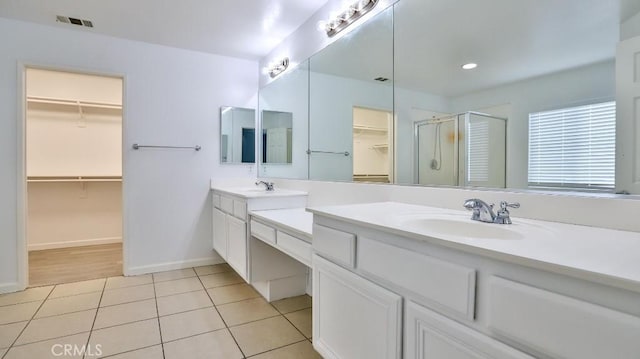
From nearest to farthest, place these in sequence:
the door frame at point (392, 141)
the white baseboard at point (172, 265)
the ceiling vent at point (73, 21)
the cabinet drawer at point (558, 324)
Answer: the cabinet drawer at point (558, 324) < the door frame at point (392, 141) < the ceiling vent at point (73, 21) < the white baseboard at point (172, 265)

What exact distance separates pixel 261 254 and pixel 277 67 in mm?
1835

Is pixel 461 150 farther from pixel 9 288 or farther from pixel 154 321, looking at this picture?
pixel 9 288

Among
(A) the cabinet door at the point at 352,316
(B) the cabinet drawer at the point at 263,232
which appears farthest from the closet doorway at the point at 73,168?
(A) the cabinet door at the point at 352,316

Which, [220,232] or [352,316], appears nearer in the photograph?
[352,316]

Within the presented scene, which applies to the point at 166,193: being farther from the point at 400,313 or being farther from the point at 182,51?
the point at 400,313

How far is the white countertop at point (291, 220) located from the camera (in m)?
1.66

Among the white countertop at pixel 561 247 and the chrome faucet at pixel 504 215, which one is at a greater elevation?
the chrome faucet at pixel 504 215

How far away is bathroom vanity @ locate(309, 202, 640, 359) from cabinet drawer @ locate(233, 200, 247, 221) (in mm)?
1107

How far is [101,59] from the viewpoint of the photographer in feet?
9.41

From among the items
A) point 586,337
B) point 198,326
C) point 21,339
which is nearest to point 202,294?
point 198,326

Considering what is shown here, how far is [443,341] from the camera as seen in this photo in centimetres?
85

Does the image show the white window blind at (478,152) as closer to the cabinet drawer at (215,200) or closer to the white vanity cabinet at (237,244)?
the white vanity cabinet at (237,244)

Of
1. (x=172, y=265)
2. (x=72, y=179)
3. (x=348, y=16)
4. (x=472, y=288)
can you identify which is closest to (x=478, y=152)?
(x=472, y=288)

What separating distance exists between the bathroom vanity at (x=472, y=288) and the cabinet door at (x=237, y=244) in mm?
1101
